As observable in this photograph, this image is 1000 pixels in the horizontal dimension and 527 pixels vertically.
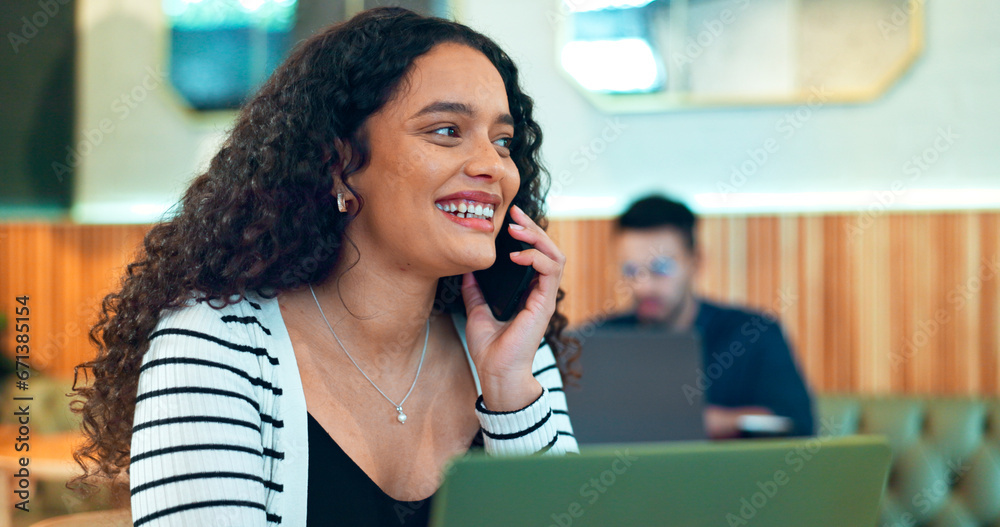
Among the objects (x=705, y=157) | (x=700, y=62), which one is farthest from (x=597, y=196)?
(x=700, y=62)

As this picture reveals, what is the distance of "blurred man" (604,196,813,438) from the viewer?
2.70 m

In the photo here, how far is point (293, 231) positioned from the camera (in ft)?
4.36

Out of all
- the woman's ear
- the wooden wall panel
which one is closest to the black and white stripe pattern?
the woman's ear

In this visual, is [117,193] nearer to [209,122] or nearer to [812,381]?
[209,122]

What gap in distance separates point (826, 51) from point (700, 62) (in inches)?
21.9

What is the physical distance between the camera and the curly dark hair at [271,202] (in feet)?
4.16

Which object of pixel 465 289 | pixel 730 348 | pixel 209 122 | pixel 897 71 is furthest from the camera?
pixel 209 122

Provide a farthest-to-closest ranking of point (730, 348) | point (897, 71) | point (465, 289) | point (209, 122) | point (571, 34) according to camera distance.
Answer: point (209, 122) → point (571, 34) → point (897, 71) → point (730, 348) → point (465, 289)
